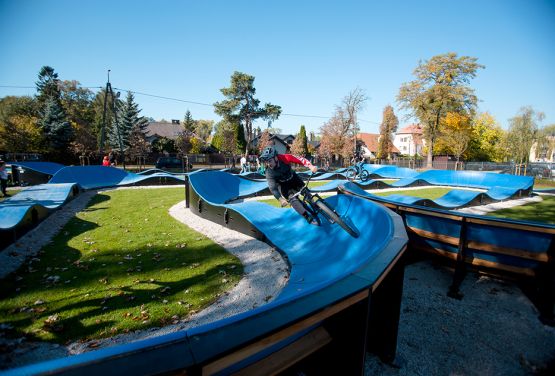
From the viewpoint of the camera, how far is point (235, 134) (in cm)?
5100

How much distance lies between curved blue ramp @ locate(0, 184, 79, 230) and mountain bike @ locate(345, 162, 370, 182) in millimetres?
18014

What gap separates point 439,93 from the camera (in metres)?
38.1

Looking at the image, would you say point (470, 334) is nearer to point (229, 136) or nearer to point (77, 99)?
point (229, 136)

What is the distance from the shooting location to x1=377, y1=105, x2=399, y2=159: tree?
58.8 meters

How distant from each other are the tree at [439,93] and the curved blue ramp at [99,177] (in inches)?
1431

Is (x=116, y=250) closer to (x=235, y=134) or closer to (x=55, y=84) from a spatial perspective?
(x=235, y=134)

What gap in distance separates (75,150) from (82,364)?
146 ft

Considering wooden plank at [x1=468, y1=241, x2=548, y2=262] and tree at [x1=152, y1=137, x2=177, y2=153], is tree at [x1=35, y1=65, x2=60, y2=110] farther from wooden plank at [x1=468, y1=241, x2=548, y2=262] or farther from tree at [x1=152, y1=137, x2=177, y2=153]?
wooden plank at [x1=468, y1=241, x2=548, y2=262]

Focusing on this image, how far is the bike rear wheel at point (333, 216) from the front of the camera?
5.15 m

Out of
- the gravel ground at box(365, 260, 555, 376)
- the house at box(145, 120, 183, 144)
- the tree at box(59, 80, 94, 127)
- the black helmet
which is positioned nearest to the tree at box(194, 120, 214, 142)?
the house at box(145, 120, 183, 144)

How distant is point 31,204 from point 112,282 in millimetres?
5038

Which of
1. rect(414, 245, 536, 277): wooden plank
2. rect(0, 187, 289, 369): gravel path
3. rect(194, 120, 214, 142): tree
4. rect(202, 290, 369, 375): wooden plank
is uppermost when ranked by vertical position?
rect(194, 120, 214, 142): tree

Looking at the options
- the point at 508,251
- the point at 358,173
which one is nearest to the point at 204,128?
the point at 358,173

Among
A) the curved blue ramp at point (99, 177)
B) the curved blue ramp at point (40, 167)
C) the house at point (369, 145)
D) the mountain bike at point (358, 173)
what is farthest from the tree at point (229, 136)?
the house at point (369, 145)
